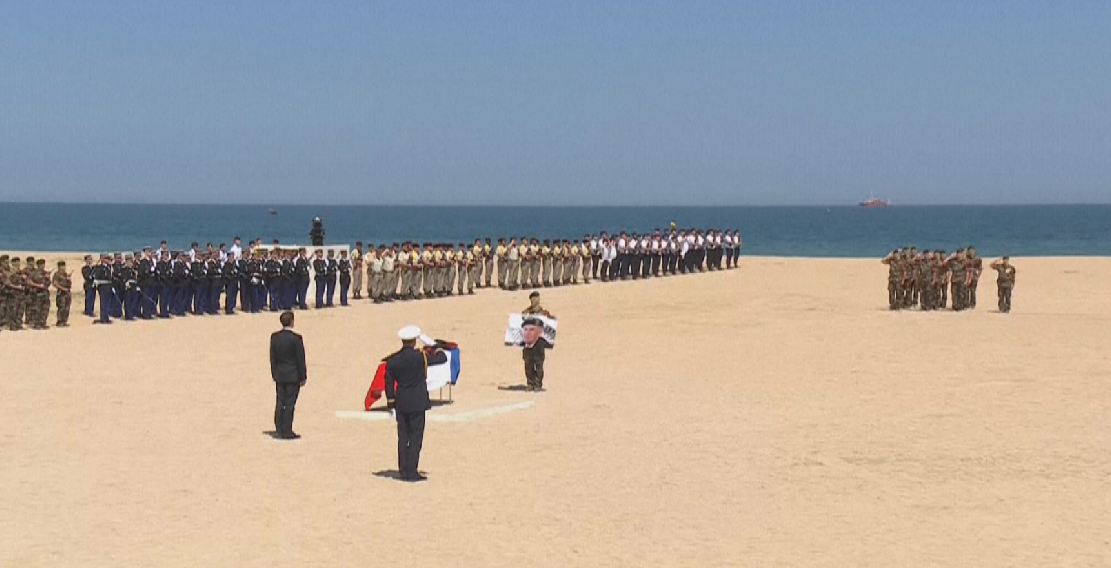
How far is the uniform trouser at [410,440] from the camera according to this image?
45.4 ft

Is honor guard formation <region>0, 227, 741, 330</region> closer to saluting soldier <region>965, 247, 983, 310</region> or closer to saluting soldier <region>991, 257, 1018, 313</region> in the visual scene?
saluting soldier <region>965, 247, 983, 310</region>

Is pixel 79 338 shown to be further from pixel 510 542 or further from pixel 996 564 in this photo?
pixel 996 564

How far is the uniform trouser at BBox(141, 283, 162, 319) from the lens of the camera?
98.7 feet

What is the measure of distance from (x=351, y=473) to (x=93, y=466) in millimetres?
2571

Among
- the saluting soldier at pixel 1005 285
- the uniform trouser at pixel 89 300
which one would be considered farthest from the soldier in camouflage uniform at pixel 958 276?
the uniform trouser at pixel 89 300

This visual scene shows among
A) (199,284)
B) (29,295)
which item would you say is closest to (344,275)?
(199,284)

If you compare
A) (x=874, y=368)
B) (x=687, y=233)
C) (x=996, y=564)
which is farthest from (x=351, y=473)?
(x=687, y=233)

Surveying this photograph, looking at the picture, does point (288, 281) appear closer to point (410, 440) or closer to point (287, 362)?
point (287, 362)

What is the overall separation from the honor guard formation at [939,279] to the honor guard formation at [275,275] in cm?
1118

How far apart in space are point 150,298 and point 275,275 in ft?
10.2

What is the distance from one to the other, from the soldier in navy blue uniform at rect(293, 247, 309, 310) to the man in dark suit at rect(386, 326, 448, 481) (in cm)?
1945

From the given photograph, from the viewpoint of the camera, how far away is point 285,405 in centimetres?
1577

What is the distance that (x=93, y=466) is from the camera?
1426 centimetres

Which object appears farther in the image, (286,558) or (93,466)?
(93,466)
